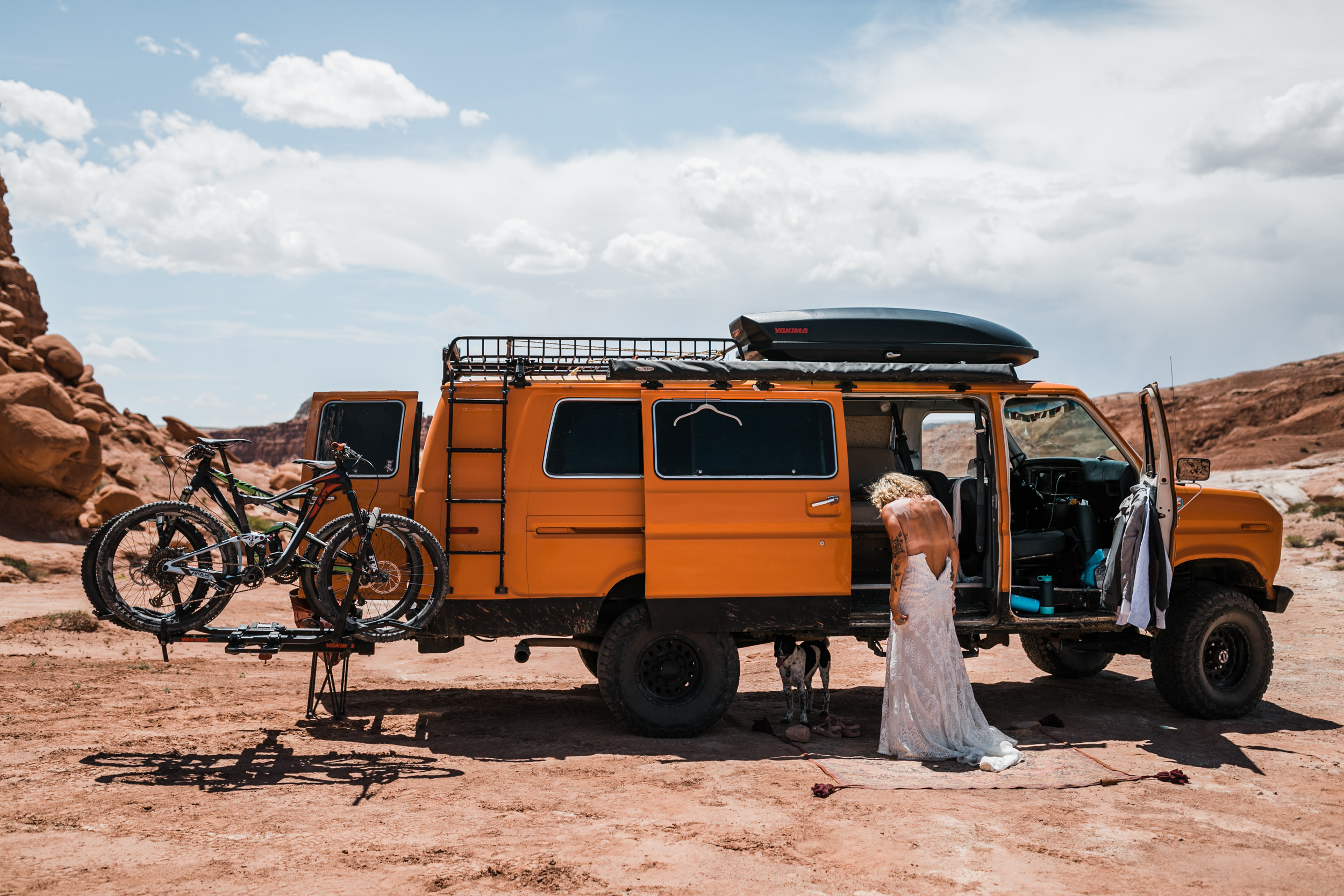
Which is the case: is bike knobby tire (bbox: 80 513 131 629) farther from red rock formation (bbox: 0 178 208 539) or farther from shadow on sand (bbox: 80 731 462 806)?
red rock formation (bbox: 0 178 208 539)

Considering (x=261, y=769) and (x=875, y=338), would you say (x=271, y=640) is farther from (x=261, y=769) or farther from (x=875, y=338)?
(x=875, y=338)

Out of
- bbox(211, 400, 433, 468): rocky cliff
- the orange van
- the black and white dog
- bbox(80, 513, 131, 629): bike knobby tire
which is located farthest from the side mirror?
bbox(211, 400, 433, 468): rocky cliff

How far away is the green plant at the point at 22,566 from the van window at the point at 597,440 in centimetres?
1504

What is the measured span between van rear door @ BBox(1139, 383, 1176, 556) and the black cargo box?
110cm

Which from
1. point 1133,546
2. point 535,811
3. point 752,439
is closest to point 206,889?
point 535,811

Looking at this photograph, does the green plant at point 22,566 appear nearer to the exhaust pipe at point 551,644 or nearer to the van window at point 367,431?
the van window at point 367,431

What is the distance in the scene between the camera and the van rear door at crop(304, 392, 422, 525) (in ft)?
23.8

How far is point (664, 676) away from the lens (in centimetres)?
727

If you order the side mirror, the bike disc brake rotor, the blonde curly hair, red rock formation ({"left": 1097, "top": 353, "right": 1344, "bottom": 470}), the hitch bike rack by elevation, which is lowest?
the hitch bike rack

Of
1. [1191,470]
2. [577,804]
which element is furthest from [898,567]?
[577,804]

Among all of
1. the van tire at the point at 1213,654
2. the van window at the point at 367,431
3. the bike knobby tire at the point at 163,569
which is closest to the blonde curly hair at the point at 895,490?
the van tire at the point at 1213,654

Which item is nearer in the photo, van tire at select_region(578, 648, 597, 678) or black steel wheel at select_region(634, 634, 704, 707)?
black steel wheel at select_region(634, 634, 704, 707)

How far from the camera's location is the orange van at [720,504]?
277 inches

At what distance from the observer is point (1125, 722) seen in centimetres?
795
